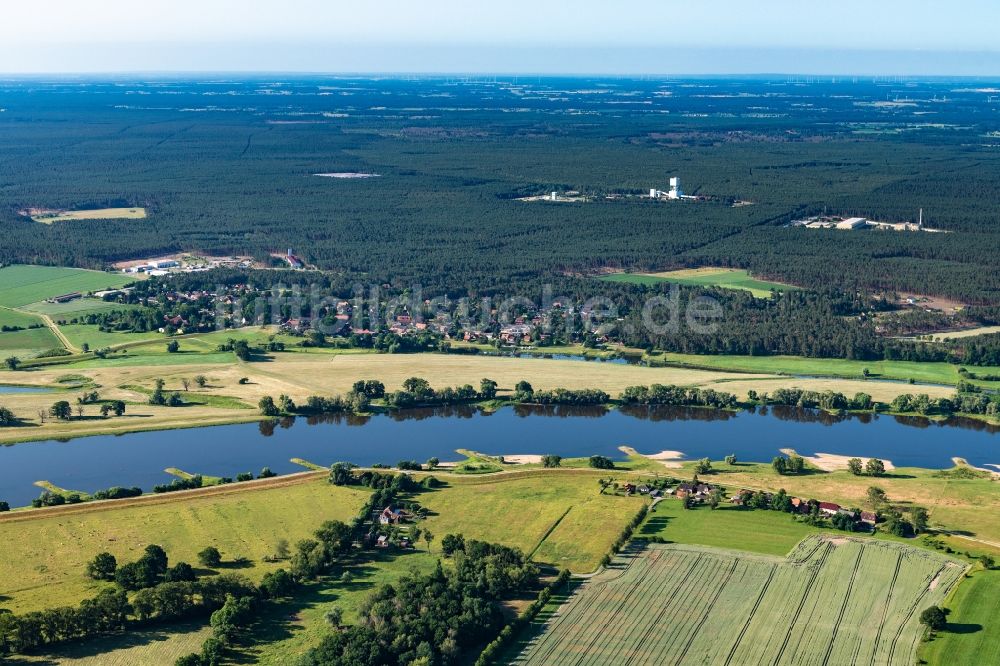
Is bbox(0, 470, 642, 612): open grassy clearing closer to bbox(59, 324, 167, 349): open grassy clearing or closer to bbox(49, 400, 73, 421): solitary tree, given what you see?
bbox(49, 400, 73, 421): solitary tree

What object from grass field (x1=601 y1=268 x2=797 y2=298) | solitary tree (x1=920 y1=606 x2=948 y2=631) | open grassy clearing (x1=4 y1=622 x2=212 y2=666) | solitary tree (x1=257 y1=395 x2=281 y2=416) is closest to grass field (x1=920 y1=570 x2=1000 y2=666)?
solitary tree (x1=920 y1=606 x2=948 y2=631)

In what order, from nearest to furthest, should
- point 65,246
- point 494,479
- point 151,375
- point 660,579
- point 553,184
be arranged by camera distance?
point 660,579 < point 494,479 < point 151,375 < point 65,246 < point 553,184

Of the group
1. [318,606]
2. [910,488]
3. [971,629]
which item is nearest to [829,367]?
[910,488]

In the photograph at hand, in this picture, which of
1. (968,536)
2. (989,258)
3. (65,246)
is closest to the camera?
(968,536)

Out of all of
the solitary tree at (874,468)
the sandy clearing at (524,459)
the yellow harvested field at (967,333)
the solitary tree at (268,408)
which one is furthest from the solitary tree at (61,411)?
the yellow harvested field at (967,333)

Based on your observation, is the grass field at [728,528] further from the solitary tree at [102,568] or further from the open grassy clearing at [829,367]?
the open grassy clearing at [829,367]

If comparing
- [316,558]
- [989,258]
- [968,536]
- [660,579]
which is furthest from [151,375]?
[989,258]

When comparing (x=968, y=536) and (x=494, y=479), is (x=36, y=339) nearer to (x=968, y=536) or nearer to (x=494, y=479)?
(x=494, y=479)
